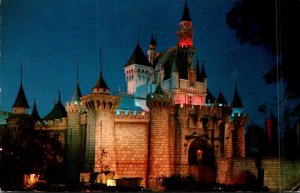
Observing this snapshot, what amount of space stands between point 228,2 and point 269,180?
24.8ft

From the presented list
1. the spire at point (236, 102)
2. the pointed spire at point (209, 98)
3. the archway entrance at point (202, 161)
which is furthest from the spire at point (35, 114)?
the pointed spire at point (209, 98)

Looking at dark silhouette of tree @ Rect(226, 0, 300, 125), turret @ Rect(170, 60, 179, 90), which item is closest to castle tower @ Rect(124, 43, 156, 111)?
turret @ Rect(170, 60, 179, 90)

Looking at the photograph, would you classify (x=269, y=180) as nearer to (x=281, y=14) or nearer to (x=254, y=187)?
(x=254, y=187)

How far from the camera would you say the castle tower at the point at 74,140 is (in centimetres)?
2053

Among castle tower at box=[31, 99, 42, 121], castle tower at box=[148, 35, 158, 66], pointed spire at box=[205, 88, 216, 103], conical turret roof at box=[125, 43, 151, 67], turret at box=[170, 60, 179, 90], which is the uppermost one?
castle tower at box=[148, 35, 158, 66]

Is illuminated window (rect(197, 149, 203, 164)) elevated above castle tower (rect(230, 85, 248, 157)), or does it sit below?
below

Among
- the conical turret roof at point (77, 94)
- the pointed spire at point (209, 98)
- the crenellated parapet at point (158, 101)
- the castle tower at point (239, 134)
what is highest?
the pointed spire at point (209, 98)

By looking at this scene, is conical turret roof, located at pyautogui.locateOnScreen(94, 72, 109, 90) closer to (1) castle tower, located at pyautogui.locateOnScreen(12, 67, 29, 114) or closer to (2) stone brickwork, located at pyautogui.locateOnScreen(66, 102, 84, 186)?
(2) stone brickwork, located at pyautogui.locateOnScreen(66, 102, 84, 186)

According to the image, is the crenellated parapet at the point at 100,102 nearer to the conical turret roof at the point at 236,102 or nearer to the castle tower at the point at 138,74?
the castle tower at the point at 138,74

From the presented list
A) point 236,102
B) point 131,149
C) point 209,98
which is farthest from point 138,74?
point 131,149

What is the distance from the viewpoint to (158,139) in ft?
65.5

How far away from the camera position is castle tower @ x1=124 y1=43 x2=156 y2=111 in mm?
27359

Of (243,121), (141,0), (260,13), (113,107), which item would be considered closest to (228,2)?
(260,13)

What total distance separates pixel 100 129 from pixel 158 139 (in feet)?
7.97
